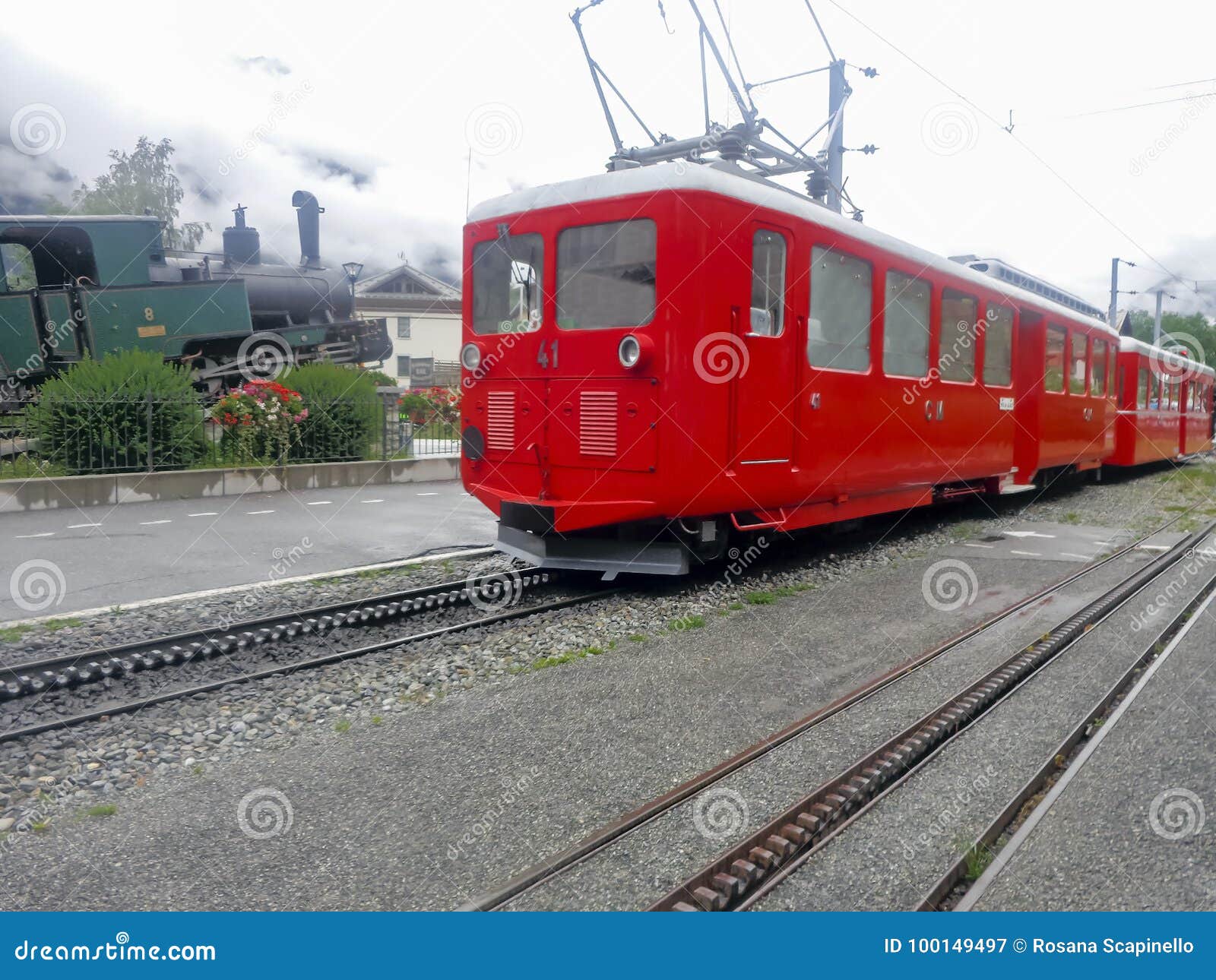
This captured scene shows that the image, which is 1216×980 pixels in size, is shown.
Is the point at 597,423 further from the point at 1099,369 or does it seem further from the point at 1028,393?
the point at 1099,369

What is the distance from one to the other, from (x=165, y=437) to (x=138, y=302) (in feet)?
15.2

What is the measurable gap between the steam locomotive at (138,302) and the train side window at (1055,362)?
1247 centimetres

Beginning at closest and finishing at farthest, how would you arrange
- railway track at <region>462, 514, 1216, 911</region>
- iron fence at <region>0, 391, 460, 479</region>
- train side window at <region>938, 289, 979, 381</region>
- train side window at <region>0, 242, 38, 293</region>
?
railway track at <region>462, 514, 1216, 911</region> → train side window at <region>938, 289, 979, 381</region> → iron fence at <region>0, 391, 460, 479</region> → train side window at <region>0, 242, 38, 293</region>

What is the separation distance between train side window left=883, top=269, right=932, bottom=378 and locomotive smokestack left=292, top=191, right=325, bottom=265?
54.8 ft

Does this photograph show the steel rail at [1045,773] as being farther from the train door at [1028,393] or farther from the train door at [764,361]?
the train door at [1028,393]

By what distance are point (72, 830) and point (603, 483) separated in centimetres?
392

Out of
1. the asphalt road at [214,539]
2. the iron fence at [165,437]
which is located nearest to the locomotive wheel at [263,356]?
the iron fence at [165,437]

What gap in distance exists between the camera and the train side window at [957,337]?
30.4 ft

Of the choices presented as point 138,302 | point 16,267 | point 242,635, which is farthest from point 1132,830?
point 16,267

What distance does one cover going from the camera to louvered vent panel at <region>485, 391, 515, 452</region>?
23.2 ft

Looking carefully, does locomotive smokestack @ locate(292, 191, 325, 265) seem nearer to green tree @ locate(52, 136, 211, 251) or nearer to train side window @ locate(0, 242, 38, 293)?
train side window @ locate(0, 242, 38, 293)

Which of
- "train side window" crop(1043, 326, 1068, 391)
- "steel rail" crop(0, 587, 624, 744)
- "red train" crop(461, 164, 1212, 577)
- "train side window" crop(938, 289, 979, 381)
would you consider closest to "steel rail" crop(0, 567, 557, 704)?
"steel rail" crop(0, 587, 624, 744)

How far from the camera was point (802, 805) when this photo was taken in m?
3.22

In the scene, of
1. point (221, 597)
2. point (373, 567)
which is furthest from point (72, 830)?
point (373, 567)
